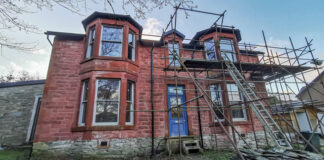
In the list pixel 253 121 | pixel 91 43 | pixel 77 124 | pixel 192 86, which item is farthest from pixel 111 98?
pixel 253 121

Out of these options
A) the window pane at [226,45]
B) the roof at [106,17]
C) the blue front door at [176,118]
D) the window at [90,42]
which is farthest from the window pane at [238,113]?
the window at [90,42]

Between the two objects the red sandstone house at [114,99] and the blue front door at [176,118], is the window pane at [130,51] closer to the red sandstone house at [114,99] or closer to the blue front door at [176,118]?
the red sandstone house at [114,99]

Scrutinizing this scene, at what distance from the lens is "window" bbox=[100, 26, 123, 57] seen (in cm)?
732

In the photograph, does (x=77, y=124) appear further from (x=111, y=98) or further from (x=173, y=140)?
(x=173, y=140)

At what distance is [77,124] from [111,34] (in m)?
4.76

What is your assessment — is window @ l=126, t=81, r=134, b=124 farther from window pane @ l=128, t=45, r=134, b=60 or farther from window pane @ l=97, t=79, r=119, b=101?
window pane @ l=128, t=45, r=134, b=60

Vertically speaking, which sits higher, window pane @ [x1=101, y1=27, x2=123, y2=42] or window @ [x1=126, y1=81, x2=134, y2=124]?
window pane @ [x1=101, y1=27, x2=123, y2=42]

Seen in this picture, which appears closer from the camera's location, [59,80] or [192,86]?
[59,80]

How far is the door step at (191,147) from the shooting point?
6301 millimetres

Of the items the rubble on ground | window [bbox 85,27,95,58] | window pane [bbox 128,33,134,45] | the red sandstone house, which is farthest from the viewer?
window pane [bbox 128,33,134,45]

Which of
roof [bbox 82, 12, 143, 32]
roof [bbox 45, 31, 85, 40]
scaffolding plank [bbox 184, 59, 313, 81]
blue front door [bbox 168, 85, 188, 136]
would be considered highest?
roof [bbox 82, 12, 143, 32]

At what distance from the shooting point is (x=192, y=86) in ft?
26.6

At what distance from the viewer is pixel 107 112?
254 inches

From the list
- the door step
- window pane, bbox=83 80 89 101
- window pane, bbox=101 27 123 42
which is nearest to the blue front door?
the door step
